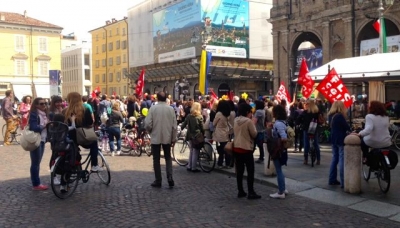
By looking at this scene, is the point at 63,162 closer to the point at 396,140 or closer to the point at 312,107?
the point at 312,107

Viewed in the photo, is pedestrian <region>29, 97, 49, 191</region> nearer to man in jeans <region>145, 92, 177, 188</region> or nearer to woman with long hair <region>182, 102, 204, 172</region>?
man in jeans <region>145, 92, 177, 188</region>

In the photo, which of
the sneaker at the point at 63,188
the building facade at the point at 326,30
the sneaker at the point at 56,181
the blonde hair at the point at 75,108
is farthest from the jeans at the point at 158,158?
the building facade at the point at 326,30

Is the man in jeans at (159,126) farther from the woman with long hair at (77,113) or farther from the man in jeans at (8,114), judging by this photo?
the man in jeans at (8,114)

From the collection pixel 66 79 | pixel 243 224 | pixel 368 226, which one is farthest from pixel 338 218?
pixel 66 79

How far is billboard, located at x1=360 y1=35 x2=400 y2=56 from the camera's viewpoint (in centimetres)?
2708

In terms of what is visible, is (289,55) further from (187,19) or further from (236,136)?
(236,136)

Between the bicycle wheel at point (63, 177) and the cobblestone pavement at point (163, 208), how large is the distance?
0.14m

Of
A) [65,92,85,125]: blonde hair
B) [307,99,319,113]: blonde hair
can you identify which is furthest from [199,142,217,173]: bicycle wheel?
[65,92,85,125]: blonde hair

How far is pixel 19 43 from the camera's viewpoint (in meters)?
59.3

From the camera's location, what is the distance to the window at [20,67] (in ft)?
194

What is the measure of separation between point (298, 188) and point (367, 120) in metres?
1.88

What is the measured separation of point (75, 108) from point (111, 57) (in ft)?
236

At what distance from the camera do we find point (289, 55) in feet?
121

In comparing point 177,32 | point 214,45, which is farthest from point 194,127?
point 177,32
